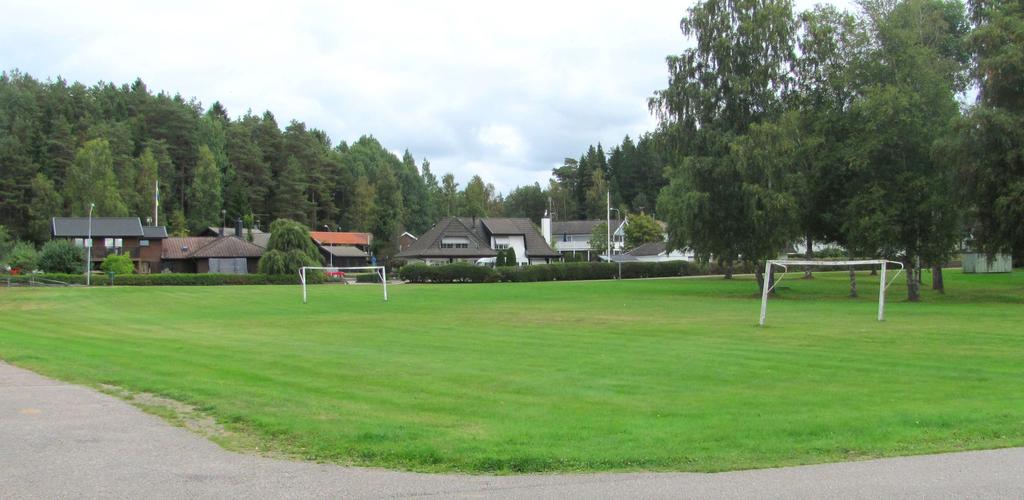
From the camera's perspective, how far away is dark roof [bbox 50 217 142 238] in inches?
3159

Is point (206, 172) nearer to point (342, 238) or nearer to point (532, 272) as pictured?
point (342, 238)

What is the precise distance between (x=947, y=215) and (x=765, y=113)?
1117 centimetres

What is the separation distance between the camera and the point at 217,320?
31500 mm

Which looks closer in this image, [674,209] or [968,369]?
[968,369]

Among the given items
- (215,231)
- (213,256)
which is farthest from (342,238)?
(213,256)

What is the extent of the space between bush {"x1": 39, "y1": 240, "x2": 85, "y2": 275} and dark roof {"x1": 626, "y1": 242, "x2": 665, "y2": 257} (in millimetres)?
66842

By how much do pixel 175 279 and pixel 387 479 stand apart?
6663cm

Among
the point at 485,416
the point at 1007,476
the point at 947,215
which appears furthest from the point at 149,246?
the point at 1007,476

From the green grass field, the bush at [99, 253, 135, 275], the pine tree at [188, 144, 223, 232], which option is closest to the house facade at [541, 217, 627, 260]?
the pine tree at [188, 144, 223, 232]

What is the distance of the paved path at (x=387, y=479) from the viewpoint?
6750 mm

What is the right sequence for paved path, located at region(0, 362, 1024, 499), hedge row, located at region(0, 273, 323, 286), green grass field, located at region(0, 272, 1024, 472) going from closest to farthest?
paved path, located at region(0, 362, 1024, 499)
green grass field, located at region(0, 272, 1024, 472)
hedge row, located at region(0, 273, 323, 286)

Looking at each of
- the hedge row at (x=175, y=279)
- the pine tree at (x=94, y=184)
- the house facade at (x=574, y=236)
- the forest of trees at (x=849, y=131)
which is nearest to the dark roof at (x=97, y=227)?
the pine tree at (x=94, y=184)

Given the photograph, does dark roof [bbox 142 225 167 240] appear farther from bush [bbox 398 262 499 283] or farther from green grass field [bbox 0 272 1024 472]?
green grass field [bbox 0 272 1024 472]

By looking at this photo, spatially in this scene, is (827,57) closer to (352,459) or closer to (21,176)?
(352,459)
